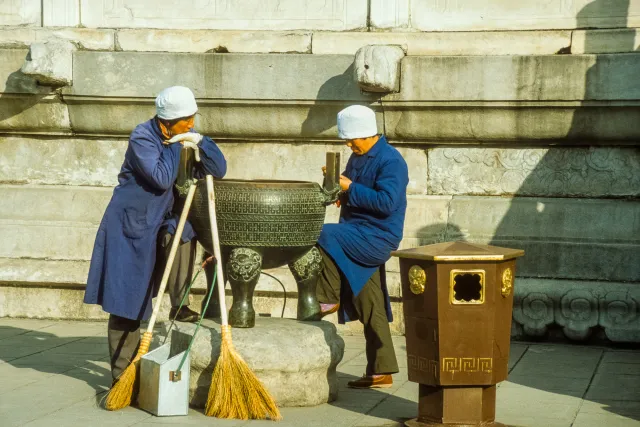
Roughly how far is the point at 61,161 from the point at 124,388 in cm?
349

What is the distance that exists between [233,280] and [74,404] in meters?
1.06

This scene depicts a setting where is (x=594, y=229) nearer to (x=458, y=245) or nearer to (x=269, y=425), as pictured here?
(x=458, y=245)

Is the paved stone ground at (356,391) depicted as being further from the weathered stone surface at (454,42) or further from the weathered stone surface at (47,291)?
the weathered stone surface at (454,42)

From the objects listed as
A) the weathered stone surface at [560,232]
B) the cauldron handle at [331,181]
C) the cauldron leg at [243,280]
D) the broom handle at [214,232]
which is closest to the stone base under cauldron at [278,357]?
the cauldron leg at [243,280]

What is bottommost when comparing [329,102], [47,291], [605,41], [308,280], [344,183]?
[47,291]

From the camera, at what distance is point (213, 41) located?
8758 mm

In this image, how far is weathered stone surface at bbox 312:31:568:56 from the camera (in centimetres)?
820

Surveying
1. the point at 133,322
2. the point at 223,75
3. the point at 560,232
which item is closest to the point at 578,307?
the point at 560,232

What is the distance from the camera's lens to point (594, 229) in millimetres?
8102

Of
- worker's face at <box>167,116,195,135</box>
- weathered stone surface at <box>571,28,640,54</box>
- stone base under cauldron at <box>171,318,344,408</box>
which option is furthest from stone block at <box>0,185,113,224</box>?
weathered stone surface at <box>571,28,640,54</box>

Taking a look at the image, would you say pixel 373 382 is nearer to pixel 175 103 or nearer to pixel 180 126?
pixel 180 126

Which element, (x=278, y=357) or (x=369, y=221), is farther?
(x=369, y=221)

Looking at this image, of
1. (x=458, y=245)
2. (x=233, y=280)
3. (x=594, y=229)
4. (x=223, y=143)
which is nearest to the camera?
(x=458, y=245)

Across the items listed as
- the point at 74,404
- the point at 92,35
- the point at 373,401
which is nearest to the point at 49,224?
the point at 92,35
